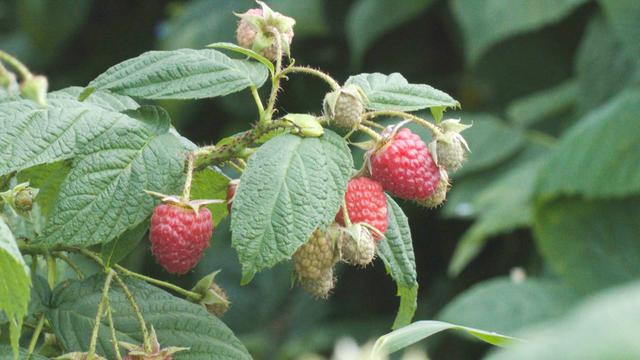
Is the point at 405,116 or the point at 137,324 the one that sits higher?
the point at 405,116

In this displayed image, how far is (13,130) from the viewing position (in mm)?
679

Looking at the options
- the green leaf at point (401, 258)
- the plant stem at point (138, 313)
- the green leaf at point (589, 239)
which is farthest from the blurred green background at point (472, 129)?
the plant stem at point (138, 313)

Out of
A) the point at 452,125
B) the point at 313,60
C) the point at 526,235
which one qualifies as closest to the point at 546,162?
the point at 526,235

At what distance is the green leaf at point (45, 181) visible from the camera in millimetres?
796

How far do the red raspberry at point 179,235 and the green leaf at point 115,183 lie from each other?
0.02 m

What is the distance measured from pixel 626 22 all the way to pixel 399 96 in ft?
6.32

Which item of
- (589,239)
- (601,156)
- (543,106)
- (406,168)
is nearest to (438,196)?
(406,168)

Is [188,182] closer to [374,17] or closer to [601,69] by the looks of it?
[601,69]

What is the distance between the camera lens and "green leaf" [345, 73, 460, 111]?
2.42 ft

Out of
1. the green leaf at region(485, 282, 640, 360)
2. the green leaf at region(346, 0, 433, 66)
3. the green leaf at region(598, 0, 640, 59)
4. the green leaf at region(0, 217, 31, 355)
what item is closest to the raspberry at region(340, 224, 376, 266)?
the green leaf at region(0, 217, 31, 355)

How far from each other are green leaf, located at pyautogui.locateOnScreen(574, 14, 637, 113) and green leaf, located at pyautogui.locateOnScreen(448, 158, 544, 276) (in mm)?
245

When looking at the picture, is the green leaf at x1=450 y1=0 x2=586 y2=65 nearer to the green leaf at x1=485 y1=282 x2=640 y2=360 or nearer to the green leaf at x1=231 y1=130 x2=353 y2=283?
the green leaf at x1=231 y1=130 x2=353 y2=283

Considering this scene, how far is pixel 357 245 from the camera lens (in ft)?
2.31

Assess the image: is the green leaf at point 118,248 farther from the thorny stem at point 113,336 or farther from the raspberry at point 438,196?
the raspberry at point 438,196
